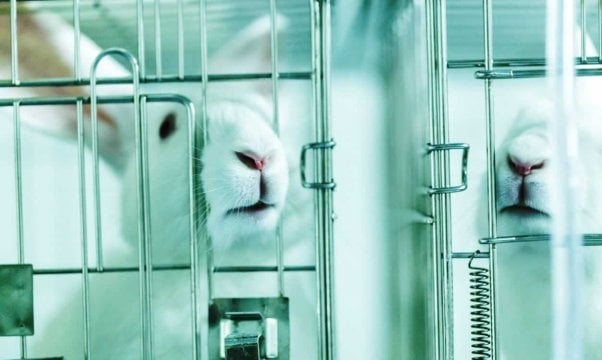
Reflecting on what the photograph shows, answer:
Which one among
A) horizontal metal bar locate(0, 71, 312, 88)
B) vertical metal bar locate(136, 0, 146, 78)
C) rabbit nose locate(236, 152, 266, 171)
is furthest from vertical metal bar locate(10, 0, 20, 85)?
rabbit nose locate(236, 152, 266, 171)

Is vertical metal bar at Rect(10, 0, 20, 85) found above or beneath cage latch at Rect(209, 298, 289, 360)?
above

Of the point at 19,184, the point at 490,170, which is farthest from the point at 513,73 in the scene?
the point at 19,184

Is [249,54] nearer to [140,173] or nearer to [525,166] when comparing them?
[140,173]

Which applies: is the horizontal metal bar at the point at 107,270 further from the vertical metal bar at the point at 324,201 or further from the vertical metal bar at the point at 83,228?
the vertical metal bar at the point at 324,201

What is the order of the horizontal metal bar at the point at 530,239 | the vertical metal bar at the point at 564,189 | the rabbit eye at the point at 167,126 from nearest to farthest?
the vertical metal bar at the point at 564,189
the horizontal metal bar at the point at 530,239
the rabbit eye at the point at 167,126

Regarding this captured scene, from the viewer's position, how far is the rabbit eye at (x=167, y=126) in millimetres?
983

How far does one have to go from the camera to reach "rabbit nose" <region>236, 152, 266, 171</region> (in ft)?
2.87

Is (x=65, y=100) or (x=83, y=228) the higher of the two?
(x=65, y=100)

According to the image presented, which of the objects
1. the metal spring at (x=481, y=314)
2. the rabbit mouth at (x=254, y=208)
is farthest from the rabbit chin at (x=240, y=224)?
the metal spring at (x=481, y=314)

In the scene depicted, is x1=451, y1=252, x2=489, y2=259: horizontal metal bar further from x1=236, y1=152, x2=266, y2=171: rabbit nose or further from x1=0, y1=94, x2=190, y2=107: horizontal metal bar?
x1=0, y1=94, x2=190, y2=107: horizontal metal bar

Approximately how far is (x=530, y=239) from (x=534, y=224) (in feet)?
0.25

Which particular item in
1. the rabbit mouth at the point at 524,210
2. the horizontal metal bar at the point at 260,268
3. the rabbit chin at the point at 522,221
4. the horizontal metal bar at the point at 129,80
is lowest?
the horizontal metal bar at the point at 260,268

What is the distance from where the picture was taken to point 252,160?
880 millimetres

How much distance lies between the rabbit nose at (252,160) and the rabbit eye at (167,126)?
13 cm
